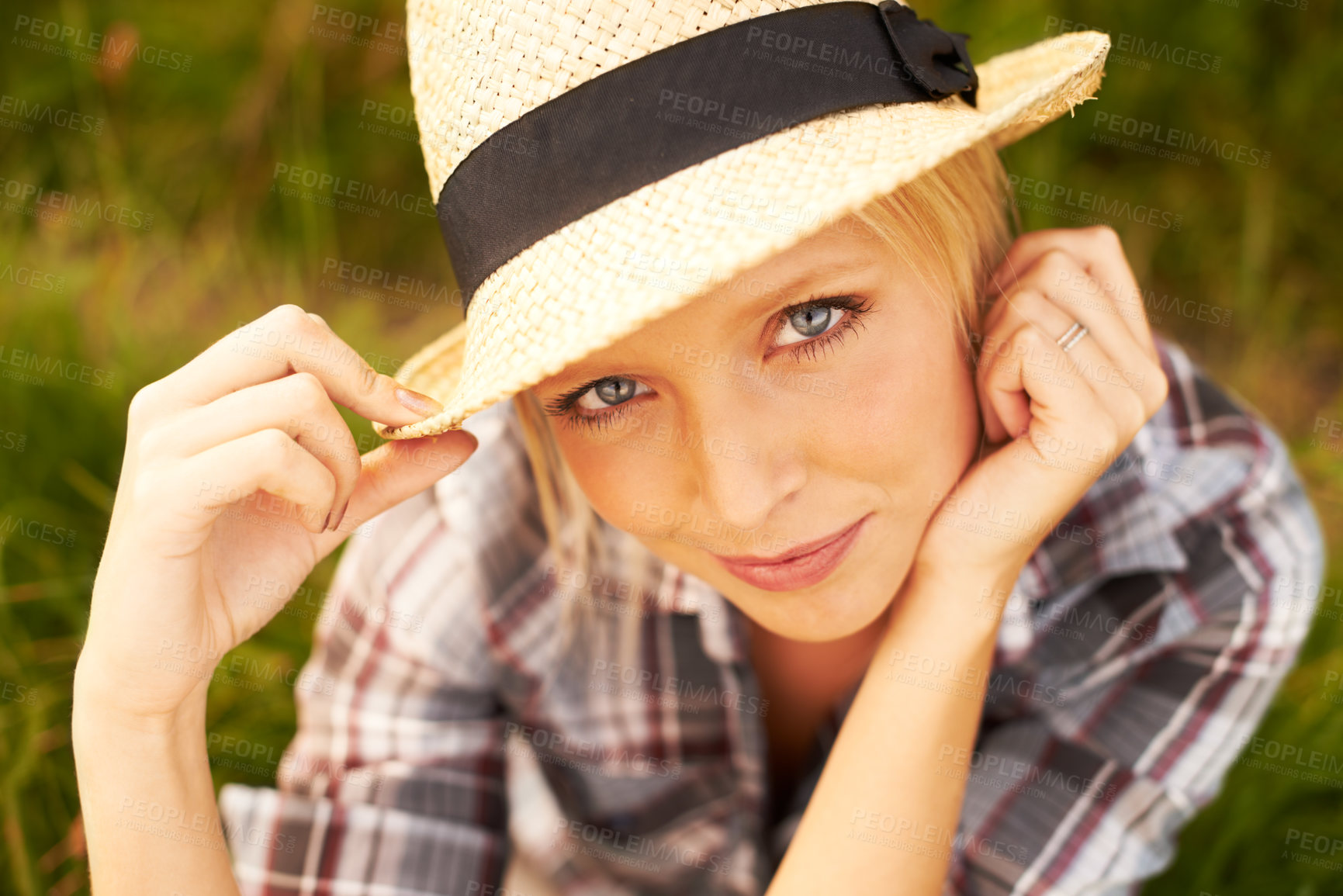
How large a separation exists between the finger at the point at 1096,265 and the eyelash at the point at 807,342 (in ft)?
1.29

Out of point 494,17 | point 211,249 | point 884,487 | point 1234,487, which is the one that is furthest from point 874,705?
point 211,249

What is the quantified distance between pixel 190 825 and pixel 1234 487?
6.00 feet

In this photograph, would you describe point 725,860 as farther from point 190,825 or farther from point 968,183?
point 968,183

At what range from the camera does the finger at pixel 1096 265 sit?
150 cm

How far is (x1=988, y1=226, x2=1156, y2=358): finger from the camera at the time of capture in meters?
1.50

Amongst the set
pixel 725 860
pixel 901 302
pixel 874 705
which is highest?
pixel 901 302

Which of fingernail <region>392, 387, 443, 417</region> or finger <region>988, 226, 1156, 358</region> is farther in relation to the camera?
finger <region>988, 226, 1156, 358</region>

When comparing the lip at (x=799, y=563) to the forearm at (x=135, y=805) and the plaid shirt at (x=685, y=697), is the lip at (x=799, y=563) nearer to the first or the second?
the plaid shirt at (x=685, y=697)

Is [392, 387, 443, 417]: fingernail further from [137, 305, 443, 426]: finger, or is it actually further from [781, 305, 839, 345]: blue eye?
[781, 305, 839, 345]: blue eye

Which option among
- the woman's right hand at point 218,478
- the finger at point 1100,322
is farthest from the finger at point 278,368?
the finger at point 1100,322

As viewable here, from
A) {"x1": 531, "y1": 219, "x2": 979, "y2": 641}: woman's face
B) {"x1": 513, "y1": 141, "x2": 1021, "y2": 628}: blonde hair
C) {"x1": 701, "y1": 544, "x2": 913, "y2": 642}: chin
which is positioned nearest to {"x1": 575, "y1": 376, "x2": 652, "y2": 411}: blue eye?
{"x1": 531, "y1": 219, "x2": 979, "y2": 641}: woman's face

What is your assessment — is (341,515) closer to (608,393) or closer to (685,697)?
(608,393)

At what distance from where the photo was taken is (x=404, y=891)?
1.84 meters

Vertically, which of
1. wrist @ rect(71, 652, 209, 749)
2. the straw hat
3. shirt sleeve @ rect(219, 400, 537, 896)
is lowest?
shirt sleeve @ rect(219, 400, 537, 896)
